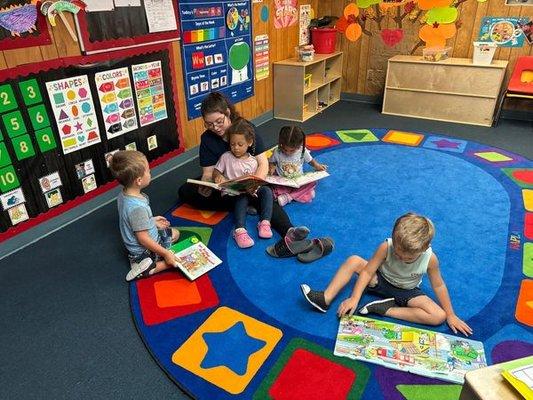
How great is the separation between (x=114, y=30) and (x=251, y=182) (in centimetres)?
136

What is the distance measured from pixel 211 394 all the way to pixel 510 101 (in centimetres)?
457

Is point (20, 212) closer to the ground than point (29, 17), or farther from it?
closer to the ground

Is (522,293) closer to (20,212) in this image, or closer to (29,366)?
(29,366)

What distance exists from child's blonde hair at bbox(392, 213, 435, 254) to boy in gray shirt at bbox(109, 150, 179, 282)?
1122 mm

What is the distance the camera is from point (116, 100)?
8.85ft

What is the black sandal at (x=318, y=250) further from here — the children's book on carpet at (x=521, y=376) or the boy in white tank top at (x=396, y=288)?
the children's book on carpet at (x=521, y=376)

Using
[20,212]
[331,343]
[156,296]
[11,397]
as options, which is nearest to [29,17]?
[20,212]

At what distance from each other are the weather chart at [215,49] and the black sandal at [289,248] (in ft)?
5.65

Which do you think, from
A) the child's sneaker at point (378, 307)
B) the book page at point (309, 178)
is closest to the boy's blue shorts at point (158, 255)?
the book page at point (309, 178)

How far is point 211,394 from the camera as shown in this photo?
4.72 feet

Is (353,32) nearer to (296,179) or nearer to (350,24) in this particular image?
(350,24)

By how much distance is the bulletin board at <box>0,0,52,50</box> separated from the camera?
1976 millimetres

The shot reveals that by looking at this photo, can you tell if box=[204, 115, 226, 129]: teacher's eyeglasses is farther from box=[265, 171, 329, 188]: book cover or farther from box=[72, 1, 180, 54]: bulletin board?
box=[72, 1, 180, 54]: bulletin board

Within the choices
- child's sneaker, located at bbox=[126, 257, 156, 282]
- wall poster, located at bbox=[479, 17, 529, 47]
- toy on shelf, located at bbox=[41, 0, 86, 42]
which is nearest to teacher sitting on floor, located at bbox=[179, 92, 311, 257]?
child's sneaker, located at bbox=[126, 257, 156, 282]
